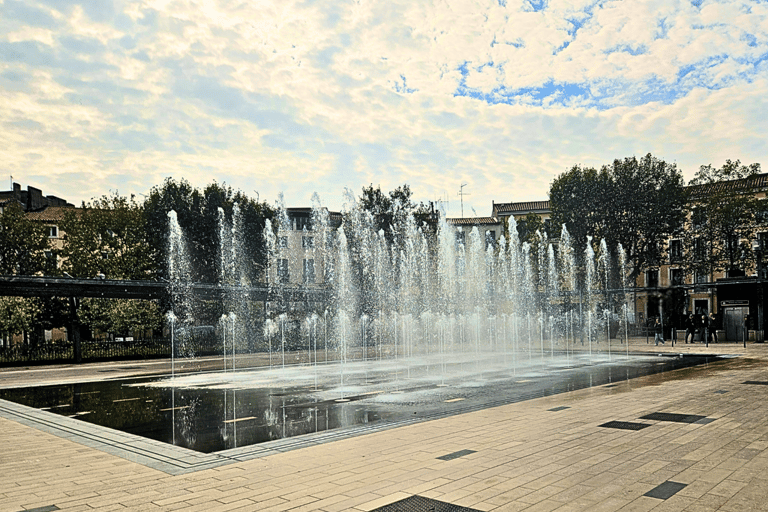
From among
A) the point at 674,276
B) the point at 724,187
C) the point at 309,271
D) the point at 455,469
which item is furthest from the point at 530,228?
the point at 455,469

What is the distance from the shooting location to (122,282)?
2352 centimetres

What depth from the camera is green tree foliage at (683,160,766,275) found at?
4291cm

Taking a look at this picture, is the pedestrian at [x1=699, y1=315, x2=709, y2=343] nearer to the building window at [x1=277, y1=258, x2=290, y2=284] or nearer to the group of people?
the group of people

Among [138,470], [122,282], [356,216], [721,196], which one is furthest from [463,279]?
[138,470]

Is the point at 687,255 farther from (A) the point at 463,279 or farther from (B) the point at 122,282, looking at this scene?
(B) the point at 122,282

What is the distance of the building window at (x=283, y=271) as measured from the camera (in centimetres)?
5724

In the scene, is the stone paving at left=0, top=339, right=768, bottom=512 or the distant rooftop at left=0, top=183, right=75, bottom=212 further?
the distant rooftop at left=0, top=183, right=75, bottom=212

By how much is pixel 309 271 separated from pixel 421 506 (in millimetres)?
57083

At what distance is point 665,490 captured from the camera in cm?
547

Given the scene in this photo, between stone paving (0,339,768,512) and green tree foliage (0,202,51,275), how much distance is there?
39239 mm

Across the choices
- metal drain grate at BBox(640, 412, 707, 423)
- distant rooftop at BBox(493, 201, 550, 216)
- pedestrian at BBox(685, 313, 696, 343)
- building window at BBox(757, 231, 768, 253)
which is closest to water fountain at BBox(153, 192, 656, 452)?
pedestrian at BBox(685, 313, 696, 343)

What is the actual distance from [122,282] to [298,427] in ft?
55.7

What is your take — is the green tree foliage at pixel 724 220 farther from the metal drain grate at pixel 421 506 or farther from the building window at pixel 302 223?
the metal drain grate at pixel 421 506

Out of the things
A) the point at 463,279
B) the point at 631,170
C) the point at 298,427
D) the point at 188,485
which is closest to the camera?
the point at 188,485
